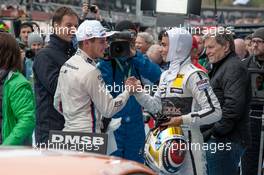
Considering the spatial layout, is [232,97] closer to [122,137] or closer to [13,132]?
[122,137]

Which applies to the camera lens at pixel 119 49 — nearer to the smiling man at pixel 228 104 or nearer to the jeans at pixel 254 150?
the smiling man at pixel 228 104

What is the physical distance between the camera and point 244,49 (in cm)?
1112

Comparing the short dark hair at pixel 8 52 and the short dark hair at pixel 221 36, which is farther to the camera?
the short dark hair at pixel 221 36

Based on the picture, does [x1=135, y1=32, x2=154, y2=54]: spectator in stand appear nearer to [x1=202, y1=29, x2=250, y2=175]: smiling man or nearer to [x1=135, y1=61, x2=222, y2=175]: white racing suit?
[x1=202, y1=29, x2=250, y2=175]: smiling man

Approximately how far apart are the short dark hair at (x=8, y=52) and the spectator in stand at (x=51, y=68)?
668 millimetres

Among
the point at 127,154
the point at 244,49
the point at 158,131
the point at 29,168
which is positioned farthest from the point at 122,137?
the point at 244,49

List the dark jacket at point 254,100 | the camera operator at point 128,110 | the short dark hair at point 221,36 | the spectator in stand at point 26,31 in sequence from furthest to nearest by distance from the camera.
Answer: the spectator in stand at point 26,31 < the dark jacket at point 254,100 < the short dark hair at point 221,36 < the camera operator at point 128,110

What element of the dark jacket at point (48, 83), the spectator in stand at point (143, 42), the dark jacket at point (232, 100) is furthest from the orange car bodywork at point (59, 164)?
the spectator in stand at point (143, 42)

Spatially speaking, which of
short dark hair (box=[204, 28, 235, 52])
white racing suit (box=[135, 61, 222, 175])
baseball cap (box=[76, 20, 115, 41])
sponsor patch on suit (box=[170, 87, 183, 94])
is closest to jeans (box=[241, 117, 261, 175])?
short dark hair (box=[204, 28, 235, 52])

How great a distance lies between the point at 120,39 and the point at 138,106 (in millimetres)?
730

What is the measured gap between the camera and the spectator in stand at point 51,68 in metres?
6.68

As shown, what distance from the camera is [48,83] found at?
6660 millimetres

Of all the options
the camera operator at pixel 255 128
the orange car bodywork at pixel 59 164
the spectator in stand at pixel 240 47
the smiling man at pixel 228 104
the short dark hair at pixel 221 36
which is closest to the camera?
the orange car bodywork at pixel 59 164

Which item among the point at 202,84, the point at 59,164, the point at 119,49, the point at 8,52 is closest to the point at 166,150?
the point at 202,84
